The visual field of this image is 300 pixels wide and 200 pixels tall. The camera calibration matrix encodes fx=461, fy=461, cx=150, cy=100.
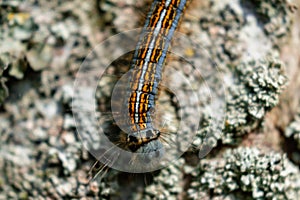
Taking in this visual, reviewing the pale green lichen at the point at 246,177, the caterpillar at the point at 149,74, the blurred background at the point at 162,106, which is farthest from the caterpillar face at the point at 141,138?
the pale green lichen at the point at 246,177

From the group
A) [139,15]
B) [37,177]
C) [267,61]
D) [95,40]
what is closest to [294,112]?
[267,61]

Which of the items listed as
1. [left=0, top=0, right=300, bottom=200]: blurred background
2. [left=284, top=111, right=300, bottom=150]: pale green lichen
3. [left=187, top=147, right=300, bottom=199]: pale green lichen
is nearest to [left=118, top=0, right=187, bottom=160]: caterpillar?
[left=0, top=0, right=300, bottom=200]: blurred background

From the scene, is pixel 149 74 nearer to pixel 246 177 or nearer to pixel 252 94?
pixel 252 94

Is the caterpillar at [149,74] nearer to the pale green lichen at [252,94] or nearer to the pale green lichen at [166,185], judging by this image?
the pale green lichen at [166,185]

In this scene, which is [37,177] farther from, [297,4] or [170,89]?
[297,4]

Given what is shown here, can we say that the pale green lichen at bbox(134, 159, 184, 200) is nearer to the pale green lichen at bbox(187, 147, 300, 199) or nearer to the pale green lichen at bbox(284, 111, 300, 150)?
the pale green lichen at bbox(187, 147, 300, 199)
